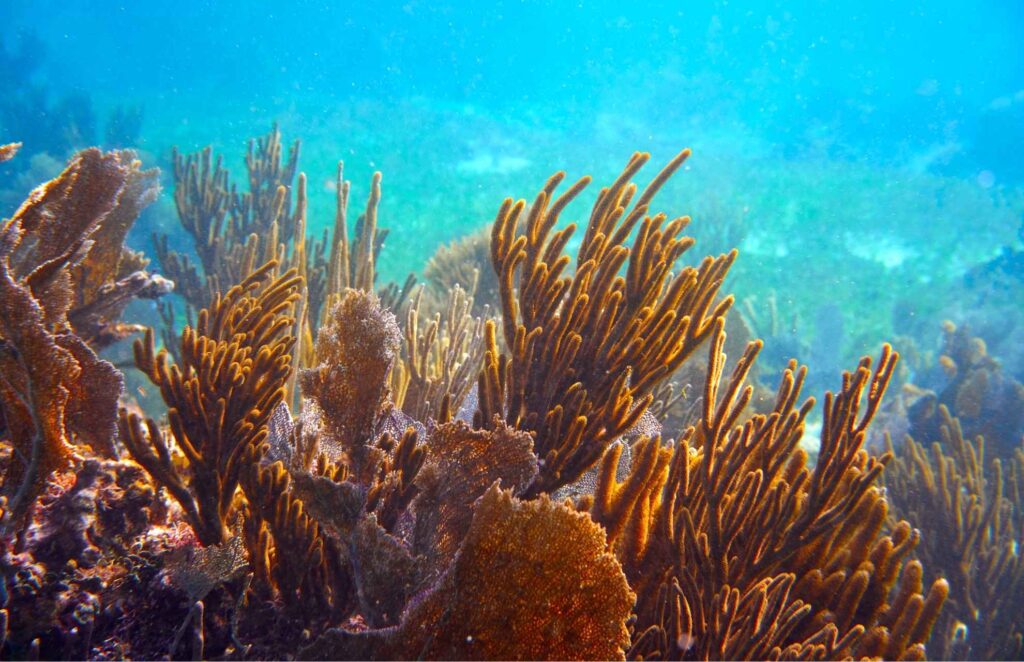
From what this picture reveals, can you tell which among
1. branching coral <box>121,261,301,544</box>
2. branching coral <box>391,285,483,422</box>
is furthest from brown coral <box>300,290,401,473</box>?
branching coral <box>391,285,483,422</box>

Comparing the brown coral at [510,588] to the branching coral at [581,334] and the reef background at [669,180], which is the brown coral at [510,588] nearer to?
the reef background at [669,180]

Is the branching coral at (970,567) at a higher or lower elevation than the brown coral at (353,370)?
lower

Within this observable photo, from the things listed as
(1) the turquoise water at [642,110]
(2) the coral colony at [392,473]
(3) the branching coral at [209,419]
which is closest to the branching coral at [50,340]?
(2) the coral colony at [392,473]

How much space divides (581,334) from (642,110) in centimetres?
3292

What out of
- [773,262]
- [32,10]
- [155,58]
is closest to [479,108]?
[773,262]

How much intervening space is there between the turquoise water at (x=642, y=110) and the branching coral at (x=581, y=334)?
12.8 metres

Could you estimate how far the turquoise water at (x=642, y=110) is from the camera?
17.5 meters

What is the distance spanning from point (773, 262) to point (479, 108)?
21.2 metres

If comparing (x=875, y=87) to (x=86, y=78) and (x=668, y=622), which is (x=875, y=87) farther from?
(x=86, y=78)

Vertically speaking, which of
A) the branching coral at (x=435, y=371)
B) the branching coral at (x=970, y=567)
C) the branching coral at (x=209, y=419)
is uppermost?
the branching coral at (x=435, y=371)

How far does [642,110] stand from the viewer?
103 feet

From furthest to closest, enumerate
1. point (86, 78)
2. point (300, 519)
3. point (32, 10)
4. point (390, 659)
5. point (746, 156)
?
point (32, 10) < point (86, 78) < point (746, 156) < point (300, 519) < point (390, 659)

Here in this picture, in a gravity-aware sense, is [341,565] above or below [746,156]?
below

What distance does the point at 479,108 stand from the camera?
105 feet
